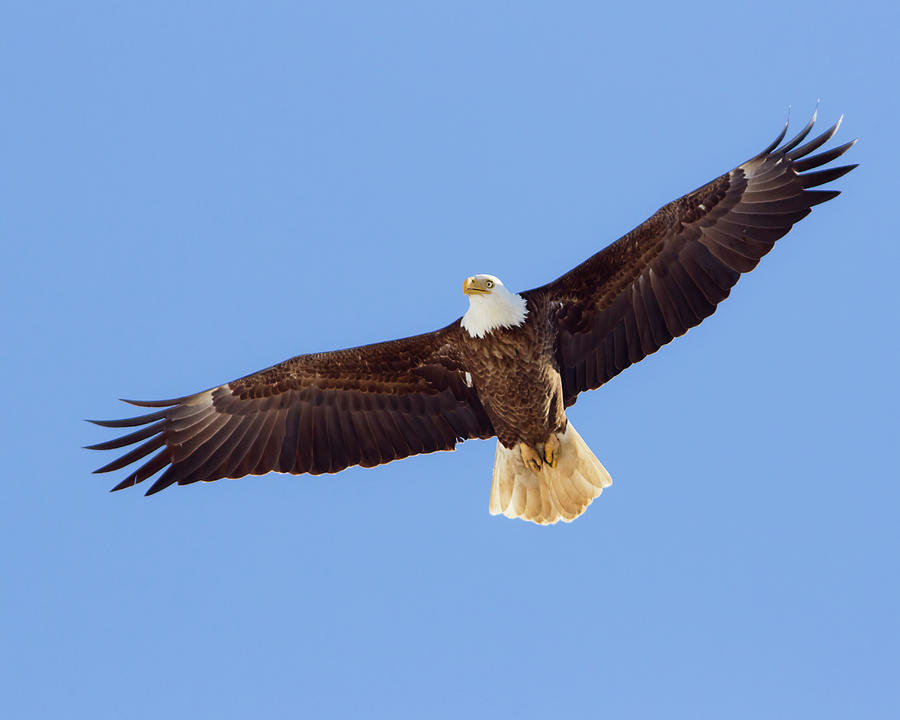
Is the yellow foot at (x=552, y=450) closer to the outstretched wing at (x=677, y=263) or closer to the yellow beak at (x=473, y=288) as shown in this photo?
the outstretched wing at (x=677, y=263)

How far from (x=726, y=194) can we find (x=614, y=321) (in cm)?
123

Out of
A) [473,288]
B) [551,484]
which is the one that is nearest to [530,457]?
[551,484]

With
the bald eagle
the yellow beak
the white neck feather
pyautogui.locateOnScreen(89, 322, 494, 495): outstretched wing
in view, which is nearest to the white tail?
the bald eagle

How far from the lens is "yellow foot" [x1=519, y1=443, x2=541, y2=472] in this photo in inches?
386

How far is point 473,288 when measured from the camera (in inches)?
363

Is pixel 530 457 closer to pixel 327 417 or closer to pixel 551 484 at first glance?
pixel 551 484

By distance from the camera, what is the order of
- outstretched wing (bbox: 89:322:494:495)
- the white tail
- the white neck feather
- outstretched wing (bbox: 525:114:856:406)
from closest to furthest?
outstretched wing (bbox: 525:114:856:406), the white neck feather, outstretched wing (bbox: 89:322:494:495), the white tail

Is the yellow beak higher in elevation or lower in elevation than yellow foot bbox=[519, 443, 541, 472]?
higher

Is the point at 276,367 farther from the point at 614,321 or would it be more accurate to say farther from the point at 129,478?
the point at 614,321

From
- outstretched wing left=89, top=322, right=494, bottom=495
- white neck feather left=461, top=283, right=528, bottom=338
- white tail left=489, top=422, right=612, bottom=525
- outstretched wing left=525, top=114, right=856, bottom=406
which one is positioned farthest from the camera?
white tail left=489, top=422, right=612, bottom=525

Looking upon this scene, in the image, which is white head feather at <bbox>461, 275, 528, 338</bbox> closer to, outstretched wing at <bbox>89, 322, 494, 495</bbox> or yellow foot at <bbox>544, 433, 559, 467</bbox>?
outstretched wing at <bbox>89, 322, 494, 495</bbox>

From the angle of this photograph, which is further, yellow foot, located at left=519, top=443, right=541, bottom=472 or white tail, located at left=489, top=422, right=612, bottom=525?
white tail, located at left=489, top=422, right=612, bottom=525

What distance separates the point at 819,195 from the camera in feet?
29.3

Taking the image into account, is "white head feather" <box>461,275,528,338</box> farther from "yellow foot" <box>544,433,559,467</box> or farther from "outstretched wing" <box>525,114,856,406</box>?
"yellow foot" <box>544,433,559,467</box>
